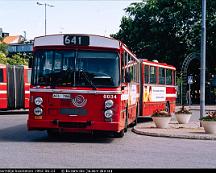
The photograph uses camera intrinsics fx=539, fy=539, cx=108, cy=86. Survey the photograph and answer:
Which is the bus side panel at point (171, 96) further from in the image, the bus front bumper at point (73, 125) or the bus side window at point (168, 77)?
the bus front bumper at point (73, 125)

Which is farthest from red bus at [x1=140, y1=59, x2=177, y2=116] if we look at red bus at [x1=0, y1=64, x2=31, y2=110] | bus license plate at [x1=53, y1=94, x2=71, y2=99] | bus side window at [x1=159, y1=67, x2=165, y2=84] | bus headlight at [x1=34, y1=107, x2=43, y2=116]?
bus headlight at [x1=34, y1=107, x2=43, y2=116]

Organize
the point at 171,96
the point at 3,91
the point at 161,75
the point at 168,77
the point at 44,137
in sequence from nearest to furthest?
the point at 44,137, the point at 161,75, the point at 168,77, the point at 171,96, the point at 3,91

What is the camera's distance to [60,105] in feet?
50.6

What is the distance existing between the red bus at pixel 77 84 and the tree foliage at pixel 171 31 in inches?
1664

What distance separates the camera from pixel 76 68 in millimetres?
15445

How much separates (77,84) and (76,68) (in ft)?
1.54

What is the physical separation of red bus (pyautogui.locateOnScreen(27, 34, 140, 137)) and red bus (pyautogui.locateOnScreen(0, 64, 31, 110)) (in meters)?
16.8

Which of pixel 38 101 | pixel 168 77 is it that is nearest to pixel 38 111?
pixel 38 101

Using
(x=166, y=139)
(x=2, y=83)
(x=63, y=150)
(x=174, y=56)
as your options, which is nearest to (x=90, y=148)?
(x=63, y=150)

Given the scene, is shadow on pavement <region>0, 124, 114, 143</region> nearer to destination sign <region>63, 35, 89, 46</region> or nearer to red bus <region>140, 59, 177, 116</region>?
destination sign <region>63, 35, 89, 46</region>

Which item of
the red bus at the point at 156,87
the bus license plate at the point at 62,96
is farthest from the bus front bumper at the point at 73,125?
the red bus at the point at 156,87

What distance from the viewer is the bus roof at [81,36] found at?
1554 cm

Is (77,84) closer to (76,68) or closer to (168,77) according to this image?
(76,68)

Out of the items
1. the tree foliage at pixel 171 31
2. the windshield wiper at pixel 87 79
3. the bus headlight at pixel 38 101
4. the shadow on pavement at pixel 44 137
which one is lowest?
the shadow on pavement at pixel 44 137
